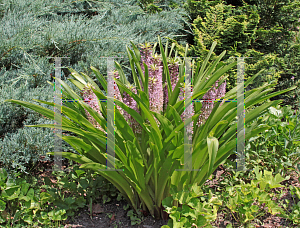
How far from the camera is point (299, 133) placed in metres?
2.21

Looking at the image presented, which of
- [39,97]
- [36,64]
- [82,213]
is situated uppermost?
[36,64]

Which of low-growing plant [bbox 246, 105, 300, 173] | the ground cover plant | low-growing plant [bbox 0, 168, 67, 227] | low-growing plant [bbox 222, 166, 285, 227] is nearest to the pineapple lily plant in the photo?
the ground cover plant

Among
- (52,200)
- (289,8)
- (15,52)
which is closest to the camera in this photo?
(52,200)

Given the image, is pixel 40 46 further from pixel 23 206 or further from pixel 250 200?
pixel 250 200

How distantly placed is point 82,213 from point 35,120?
A: 0.90 meters

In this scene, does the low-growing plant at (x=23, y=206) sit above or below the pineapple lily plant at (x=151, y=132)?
below

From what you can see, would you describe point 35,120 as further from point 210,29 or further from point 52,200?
point 210,29

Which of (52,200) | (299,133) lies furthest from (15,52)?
(299,133)

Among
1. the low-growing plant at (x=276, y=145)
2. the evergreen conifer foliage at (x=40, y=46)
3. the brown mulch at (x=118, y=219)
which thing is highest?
the evergreen conifer foliage at (x=40, y=46)

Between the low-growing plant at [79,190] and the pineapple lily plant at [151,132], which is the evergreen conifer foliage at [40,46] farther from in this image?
the pineapple lily plant at [151,132]

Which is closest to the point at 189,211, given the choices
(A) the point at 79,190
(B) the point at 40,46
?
(A) the point at 79,190

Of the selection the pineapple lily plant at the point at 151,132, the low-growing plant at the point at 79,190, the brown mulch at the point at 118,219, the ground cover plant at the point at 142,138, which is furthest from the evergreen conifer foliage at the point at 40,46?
the pineapple lily plant at the point at 151,132

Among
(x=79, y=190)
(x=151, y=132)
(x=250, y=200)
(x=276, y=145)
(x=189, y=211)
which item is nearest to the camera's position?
(x=151, y=132)

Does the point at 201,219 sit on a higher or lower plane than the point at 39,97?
lower
